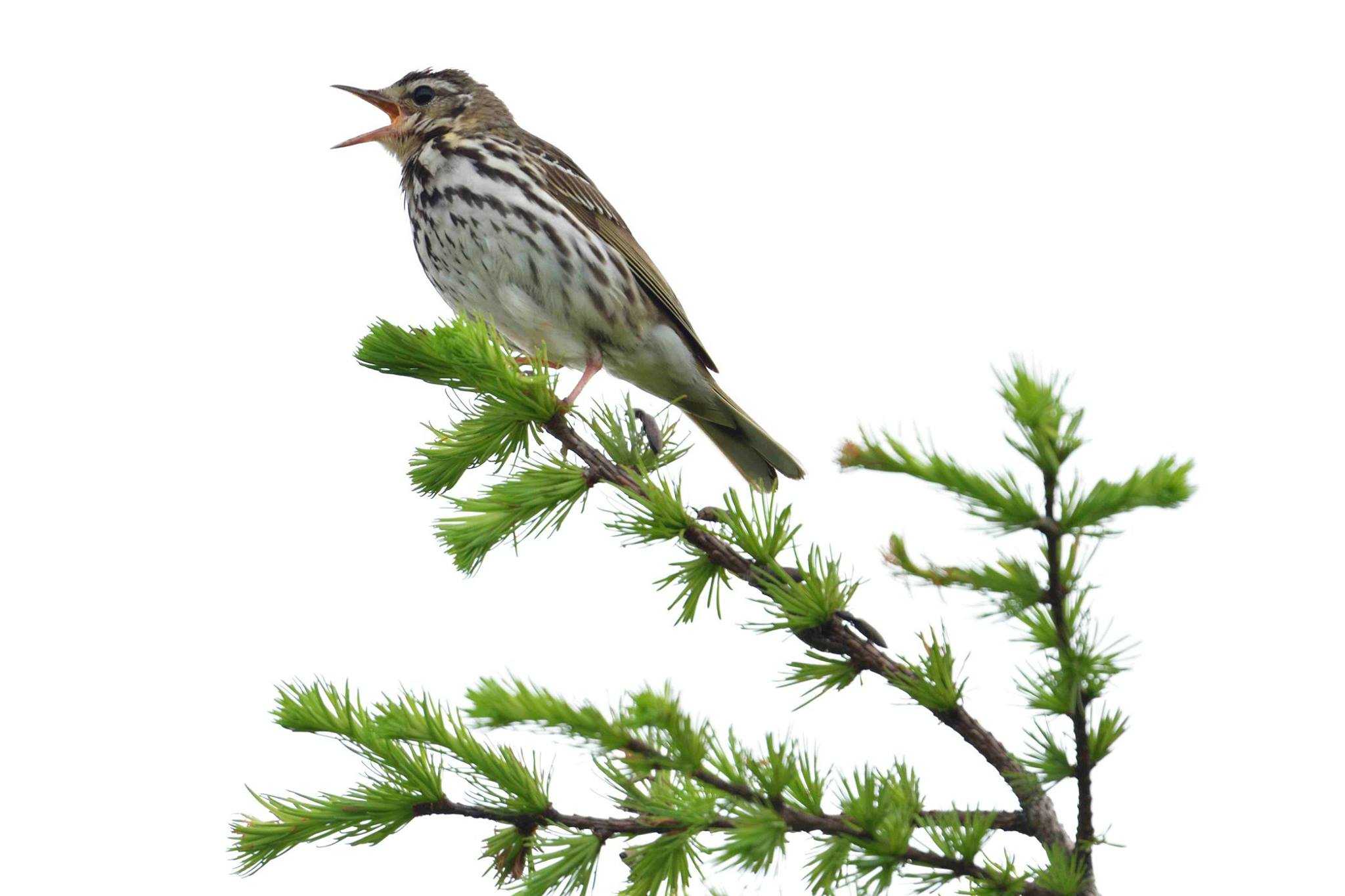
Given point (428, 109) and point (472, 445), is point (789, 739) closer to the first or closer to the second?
point (472, 445)

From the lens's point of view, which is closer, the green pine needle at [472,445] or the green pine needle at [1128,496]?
the green pine needle at [1128,496]

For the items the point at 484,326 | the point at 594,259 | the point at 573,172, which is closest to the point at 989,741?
the point at 484,326

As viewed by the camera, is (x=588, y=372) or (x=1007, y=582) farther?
(x=588, y=372)

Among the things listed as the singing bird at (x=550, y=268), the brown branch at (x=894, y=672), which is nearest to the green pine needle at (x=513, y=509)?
the brown branch at (x=894, y=672)

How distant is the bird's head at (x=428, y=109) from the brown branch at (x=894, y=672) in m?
4.40

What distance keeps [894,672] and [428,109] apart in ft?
18.4

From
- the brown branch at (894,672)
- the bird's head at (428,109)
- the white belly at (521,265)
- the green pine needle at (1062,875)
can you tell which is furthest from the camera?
the bird's head at (428,109)

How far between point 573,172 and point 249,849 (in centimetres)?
506

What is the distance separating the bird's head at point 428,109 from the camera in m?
7.06

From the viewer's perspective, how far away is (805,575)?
8.59 ft

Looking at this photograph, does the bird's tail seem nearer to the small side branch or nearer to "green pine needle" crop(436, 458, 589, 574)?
"green pine needle" crop(436, 458, 589, 574)

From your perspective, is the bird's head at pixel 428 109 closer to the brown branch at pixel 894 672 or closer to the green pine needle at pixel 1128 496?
the brown branch at pixel 894 672

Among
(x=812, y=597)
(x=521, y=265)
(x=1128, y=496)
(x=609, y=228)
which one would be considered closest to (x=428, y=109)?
(x=609, y=228)

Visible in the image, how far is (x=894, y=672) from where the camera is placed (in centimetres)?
251
